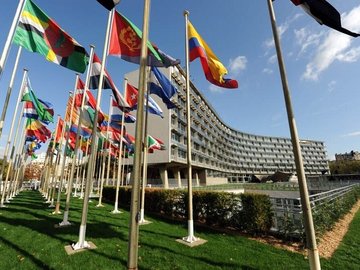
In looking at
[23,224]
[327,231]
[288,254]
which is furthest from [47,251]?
[327,231]

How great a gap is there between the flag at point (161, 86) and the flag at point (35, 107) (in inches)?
257

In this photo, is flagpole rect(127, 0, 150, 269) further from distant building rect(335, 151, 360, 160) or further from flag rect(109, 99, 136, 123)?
distant building rect(335, 151, 360, 160)

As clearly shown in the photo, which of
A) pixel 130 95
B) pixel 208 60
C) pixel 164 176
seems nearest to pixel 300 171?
pixel 208 60

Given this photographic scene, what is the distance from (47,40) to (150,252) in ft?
24.9

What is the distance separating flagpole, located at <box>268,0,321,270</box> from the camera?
466 centimetres

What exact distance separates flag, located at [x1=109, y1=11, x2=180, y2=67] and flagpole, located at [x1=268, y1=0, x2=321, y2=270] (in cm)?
388

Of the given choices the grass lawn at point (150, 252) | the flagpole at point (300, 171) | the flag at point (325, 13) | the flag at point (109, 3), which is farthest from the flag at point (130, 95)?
the flag at point (325, 13)

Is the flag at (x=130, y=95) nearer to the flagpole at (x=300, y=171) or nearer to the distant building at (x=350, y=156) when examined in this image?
the flagpole at (x=300, y=171)

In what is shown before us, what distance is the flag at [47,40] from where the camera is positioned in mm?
7266

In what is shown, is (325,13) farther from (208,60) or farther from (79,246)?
(79,246)

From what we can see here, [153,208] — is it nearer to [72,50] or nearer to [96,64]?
[96,64]

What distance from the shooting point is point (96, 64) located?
1028 cm

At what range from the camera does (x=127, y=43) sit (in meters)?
7.94

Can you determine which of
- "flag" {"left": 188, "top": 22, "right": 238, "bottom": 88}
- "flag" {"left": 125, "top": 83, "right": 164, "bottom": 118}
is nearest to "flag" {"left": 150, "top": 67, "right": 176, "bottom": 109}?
"flag" {"left": 188, "top": 22, "right": 238, "bottom": 88}
